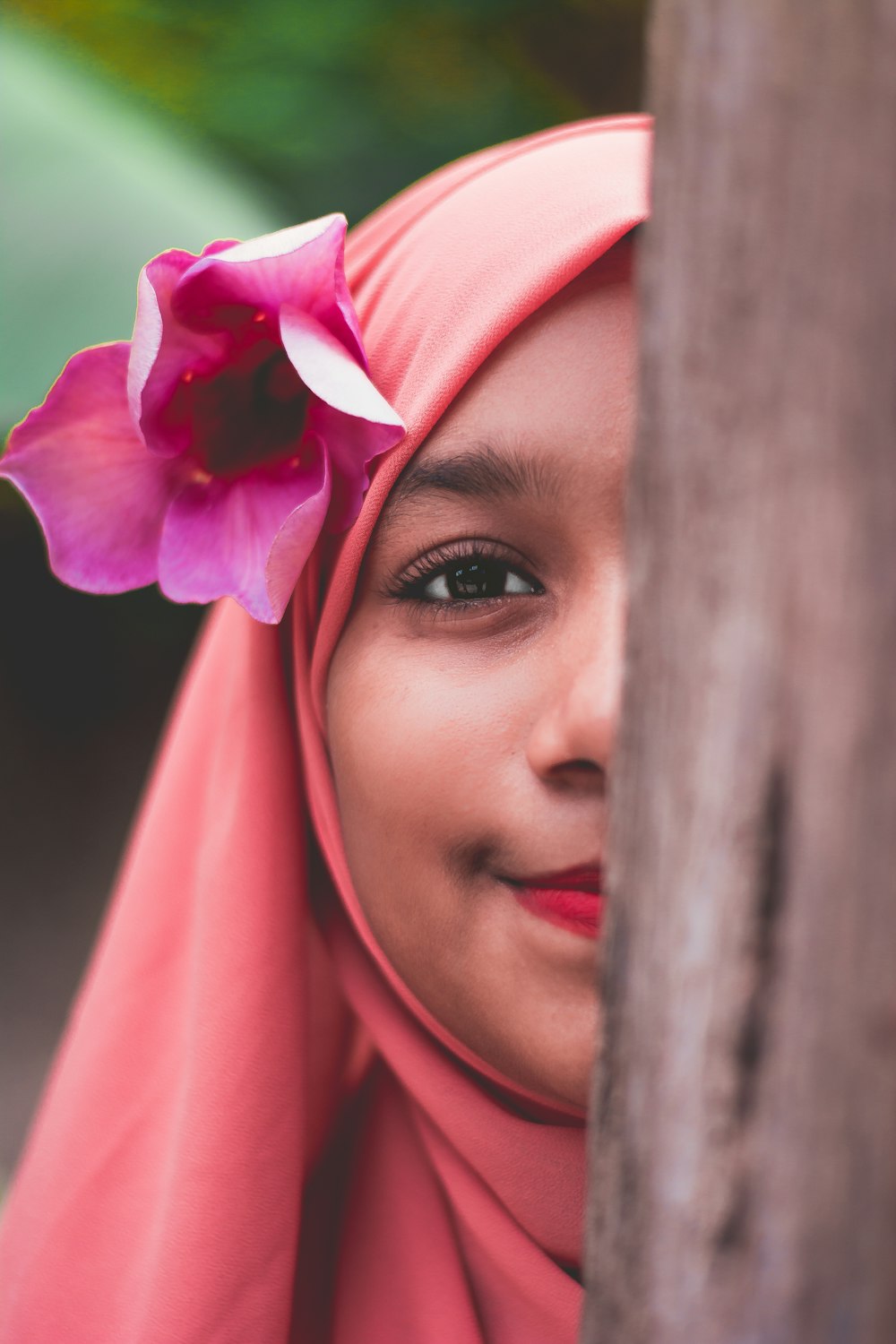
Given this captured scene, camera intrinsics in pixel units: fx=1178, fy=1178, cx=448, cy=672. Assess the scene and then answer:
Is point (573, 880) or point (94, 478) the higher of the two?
point (94, 478)

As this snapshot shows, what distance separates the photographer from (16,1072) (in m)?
3.06

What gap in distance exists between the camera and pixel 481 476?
871 millimetres

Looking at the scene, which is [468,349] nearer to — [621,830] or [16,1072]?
[621,830]

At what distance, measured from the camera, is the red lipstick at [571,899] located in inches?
32.6

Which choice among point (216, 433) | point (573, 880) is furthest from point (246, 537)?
point (573, 880)

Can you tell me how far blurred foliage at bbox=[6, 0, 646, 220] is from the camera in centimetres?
278

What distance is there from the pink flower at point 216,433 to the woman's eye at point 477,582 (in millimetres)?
94

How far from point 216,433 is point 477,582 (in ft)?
0.81

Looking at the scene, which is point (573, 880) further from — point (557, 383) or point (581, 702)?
point (557, 383)

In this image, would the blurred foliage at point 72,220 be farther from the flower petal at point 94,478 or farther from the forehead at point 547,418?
the forehead at point 547,418

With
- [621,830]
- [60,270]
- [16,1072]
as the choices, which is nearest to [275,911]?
[621,830]

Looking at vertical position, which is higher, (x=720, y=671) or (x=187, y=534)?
(x=187, y=534)

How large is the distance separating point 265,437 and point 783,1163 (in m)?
0.72

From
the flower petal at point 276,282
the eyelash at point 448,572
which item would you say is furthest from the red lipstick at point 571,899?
the flower petal at point 276,282
